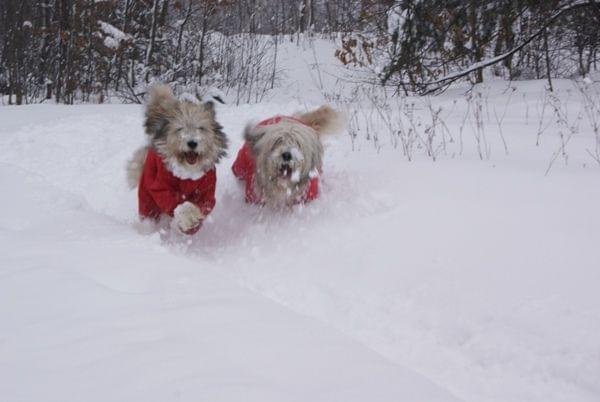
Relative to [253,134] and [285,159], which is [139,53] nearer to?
[253,134]

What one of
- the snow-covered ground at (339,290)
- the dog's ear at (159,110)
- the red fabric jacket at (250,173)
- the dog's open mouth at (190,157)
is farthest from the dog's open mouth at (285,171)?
the dog's ear at (159,110)

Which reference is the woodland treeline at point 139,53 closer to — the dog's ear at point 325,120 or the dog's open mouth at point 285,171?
the dog's ear at point 325,120

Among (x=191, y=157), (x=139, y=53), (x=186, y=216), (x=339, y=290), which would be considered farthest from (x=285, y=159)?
(x=139, y=53)

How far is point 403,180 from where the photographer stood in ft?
14.8

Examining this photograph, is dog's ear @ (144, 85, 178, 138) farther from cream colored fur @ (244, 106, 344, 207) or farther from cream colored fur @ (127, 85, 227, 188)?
cream colored fur @ (244, 106, 344, 207)

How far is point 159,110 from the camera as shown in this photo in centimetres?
434


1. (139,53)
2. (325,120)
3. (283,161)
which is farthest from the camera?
(139,53)

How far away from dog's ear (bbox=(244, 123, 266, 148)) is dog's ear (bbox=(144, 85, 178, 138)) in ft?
2.57

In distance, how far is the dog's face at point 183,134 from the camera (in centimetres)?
414

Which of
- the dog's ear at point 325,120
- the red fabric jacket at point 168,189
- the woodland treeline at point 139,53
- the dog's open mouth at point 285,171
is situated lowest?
the red fabric jacket at point 168,189

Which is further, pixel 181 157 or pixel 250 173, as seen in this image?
pixel 250 173

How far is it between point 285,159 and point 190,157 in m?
0.84

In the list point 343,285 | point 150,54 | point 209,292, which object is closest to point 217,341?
point 209,292

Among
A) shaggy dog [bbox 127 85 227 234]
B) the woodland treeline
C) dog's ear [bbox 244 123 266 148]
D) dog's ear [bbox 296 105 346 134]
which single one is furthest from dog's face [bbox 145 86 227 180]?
the woodland treeline
